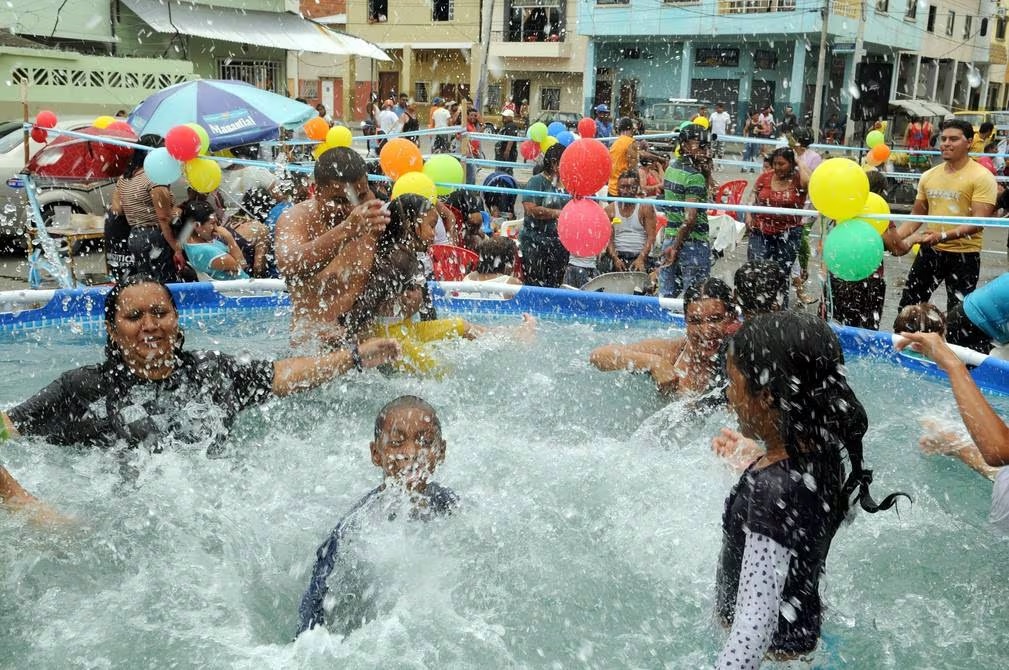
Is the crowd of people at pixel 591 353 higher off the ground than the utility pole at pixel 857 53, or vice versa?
the utility pole at pixel 857 53

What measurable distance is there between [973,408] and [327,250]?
3.12 meters

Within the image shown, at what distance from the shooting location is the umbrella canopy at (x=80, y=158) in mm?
8477

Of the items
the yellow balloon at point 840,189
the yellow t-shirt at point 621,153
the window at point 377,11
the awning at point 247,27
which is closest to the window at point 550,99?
the window at point 377,11

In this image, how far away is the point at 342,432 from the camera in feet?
15.2

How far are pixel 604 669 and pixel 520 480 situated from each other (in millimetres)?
1280

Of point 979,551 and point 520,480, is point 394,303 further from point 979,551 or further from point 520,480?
point 979,551

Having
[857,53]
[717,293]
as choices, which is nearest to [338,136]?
[717,293]

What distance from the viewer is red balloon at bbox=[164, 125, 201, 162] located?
251 inches

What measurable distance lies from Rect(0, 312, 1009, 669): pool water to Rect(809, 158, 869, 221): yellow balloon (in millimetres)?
1228

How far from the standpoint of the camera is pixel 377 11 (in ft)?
135

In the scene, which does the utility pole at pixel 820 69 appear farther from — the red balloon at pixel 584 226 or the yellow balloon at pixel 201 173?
the yellow balloon at pixel 201 173

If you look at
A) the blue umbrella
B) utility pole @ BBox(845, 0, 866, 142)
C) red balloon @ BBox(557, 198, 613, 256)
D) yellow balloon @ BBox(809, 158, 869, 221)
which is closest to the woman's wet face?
red balloon @ BBox(557, 198, 613, 256)

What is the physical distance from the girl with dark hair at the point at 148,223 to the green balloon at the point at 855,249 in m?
4.77

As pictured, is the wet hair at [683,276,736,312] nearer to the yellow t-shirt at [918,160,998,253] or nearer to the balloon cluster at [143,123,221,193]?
the yellow t-shirt at [918,160,998,253]
